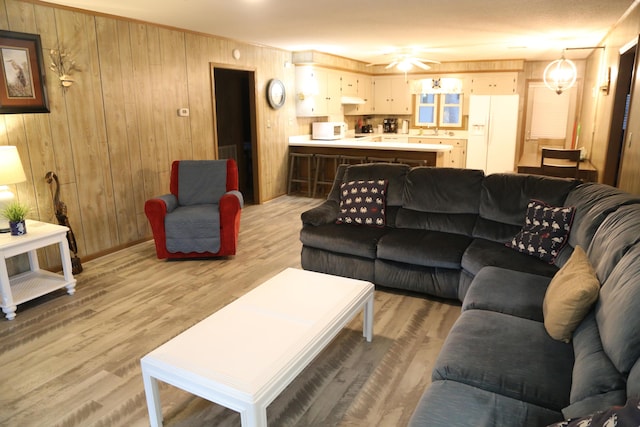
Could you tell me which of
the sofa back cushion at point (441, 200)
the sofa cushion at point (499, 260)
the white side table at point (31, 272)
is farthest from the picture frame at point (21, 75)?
the sofa cushion at point (499, 260)

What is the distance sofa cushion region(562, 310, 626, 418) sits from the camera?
1311mm

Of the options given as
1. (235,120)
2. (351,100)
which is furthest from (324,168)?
(351,100)

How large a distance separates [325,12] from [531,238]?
2858 millimetres

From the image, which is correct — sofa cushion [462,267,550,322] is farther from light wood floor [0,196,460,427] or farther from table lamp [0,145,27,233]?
table lamp [0,145,27,233]

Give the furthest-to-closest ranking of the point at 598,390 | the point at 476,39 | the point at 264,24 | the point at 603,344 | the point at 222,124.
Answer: the point at 222,124, the point at 476,39, the point at 264,24, the point at 603,344, the point at 598,390

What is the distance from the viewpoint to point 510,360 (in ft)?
5.61

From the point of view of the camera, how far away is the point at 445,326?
115 inches

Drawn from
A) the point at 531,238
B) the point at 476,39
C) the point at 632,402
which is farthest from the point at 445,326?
the point at 476,39

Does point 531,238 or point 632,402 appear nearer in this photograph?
point 632,402

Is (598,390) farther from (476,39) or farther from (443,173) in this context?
(476,39)

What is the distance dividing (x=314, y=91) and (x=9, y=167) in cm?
489

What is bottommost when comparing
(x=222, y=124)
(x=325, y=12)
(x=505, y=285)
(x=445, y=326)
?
(x=445, y=326)

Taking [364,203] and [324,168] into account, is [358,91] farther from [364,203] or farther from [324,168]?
[364,203]

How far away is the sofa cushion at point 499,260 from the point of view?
108 inches
